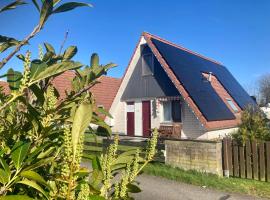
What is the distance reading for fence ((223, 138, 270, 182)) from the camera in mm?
9477

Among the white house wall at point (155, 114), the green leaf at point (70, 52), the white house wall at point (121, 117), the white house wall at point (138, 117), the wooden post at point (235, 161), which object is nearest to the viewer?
the green leaf at point (70, 52)

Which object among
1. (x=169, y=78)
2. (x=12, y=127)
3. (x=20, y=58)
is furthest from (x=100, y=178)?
(x=169, y=78)

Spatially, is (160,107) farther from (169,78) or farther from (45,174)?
(45,174)

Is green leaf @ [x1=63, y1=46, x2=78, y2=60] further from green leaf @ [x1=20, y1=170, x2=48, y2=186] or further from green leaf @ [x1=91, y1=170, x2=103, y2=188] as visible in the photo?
green leaf @ [x1=20, y1=170, x2=48, y2=186]

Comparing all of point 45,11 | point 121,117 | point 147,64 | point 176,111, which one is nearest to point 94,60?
point 45,11

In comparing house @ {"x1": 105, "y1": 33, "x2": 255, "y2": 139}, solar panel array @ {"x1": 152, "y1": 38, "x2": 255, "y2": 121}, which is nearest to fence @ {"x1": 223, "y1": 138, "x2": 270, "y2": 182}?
house @ {"x1": 105, "y1": 33, "x2": 255, "y2": 139}

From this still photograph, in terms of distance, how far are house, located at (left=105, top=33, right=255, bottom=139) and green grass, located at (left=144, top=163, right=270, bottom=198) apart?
7490 mm

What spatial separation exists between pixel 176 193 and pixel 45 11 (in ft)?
26.7

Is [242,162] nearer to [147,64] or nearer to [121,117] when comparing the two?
[147,64]

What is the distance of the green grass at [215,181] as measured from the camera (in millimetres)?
8578

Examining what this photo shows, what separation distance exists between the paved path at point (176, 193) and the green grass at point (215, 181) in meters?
0.29

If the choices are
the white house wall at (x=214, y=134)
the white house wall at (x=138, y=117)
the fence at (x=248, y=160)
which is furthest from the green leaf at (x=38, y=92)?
the white house wall at (x=138, y=117)

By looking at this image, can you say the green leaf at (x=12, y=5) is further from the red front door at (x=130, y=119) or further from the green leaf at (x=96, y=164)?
the red front door at (x=130, y=119)

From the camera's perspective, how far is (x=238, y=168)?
9984 mm
